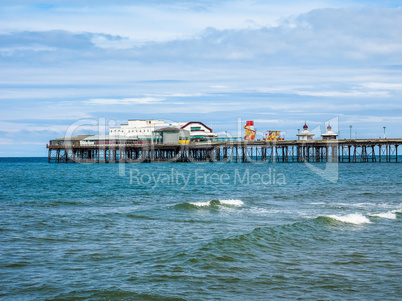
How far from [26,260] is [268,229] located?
8.09 meters

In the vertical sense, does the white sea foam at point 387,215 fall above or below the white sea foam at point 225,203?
below

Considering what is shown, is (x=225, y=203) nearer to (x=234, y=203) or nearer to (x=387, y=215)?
(x=234, y=203)

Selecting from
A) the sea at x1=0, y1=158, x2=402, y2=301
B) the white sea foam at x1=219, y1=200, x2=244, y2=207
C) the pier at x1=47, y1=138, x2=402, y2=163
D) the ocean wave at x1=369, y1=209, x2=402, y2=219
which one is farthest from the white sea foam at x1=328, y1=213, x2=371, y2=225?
the pier at x1=47, y1=138, x2=402, y2=163

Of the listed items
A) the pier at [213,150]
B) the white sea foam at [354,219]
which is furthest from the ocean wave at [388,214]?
the pier at [213,150]

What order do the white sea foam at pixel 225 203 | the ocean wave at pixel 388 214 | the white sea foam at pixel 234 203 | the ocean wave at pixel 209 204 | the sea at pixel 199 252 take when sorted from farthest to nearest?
the white sea foam at pixel 234 203, the white sea foam at pixel 225 203, the ocean wave at pixel 209 204, the ocean wave at pixel 388 214, the sea at pixel 199 252

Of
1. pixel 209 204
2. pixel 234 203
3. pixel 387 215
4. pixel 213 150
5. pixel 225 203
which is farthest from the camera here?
pixel 213 150

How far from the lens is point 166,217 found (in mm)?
20062

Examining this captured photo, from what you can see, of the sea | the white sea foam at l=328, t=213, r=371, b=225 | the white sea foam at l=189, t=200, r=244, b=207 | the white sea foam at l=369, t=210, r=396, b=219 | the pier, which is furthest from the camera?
the pier

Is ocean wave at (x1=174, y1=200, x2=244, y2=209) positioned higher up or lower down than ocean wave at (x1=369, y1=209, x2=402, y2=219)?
higher up

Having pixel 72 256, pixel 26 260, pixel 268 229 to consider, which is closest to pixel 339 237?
pixel 268 229

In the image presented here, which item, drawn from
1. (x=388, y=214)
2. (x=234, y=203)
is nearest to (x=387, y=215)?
(x=388, y=214)

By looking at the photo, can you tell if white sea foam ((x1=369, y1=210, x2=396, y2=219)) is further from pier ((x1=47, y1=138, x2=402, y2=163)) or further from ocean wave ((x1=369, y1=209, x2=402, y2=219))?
pier ((x1=47, y1=138, x2=402, y2=163))

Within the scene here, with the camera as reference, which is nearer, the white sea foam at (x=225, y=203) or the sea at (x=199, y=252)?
the sea at (x=199, y=252)

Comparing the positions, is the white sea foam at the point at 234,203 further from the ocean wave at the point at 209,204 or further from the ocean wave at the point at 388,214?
the ocean wave at the point at 388,214
